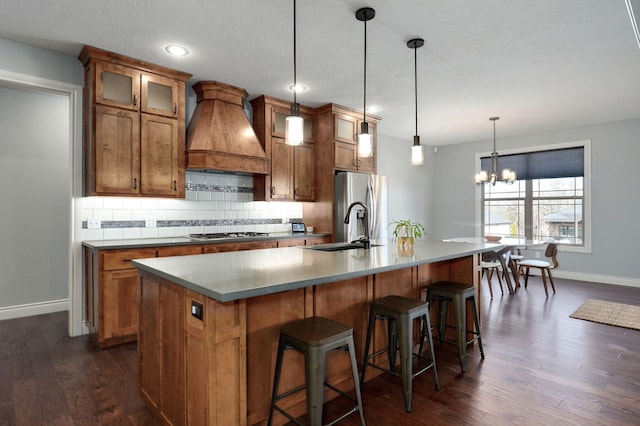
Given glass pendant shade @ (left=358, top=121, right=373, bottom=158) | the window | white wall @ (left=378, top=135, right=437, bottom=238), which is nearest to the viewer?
glass pendant shade @ (left=358, top=121, right=373, bottom=158)

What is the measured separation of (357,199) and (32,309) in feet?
13.9

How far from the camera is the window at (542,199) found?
616 centimetres

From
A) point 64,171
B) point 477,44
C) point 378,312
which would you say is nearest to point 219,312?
point 378,312

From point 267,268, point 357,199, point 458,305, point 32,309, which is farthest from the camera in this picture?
point 357,199

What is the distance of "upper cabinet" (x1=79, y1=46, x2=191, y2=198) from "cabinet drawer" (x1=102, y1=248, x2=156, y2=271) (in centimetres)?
61

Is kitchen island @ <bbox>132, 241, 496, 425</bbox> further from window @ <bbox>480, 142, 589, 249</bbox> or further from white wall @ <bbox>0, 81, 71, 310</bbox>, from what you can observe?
window @ <bbox>480, 142, 589, 249</bbox>

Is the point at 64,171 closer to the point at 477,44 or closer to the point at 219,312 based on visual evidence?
the point at 219,312

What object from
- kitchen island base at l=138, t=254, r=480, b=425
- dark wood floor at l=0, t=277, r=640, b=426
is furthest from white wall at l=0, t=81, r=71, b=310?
kitchen island base at l=138, t=254, r=480, b=425

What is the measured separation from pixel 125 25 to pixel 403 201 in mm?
5664

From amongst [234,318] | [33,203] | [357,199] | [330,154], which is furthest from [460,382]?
[33,203]

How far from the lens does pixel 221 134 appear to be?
4.04 meters

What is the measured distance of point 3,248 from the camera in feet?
13.3

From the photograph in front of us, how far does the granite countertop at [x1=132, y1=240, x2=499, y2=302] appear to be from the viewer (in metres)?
1.49

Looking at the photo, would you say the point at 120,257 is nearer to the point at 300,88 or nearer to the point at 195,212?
the point at 195,212
